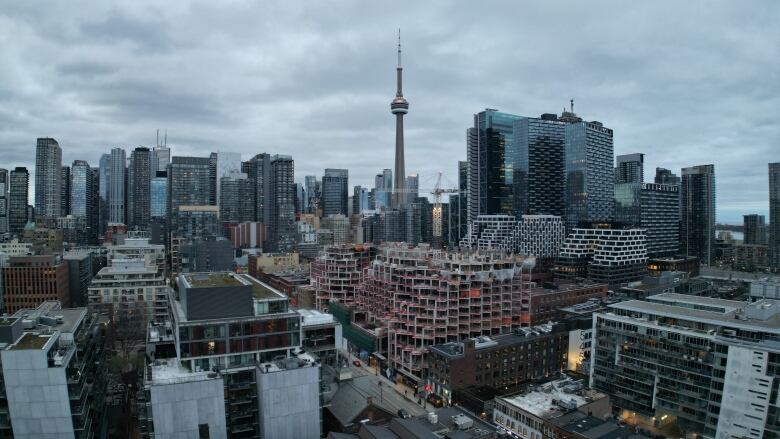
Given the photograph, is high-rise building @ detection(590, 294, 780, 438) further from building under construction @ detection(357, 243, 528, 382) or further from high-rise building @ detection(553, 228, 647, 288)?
high-rise building @ detection(553, 228, 647, 288)

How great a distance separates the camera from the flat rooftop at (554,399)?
49938 mm

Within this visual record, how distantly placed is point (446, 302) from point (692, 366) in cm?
3366

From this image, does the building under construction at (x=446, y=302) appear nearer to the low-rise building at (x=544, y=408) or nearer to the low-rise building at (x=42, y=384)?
the low-rise building at (x=544, y=408)

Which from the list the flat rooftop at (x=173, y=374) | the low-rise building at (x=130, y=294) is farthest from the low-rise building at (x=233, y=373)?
the low-rise building at (x=130, y=294)

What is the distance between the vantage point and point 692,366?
5347 centimetres

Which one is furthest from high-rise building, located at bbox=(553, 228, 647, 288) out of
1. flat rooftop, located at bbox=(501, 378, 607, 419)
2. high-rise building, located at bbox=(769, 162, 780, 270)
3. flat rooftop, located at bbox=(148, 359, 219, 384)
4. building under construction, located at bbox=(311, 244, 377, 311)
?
flat rooftop, located at bbox=(148, 359, 219, 384)

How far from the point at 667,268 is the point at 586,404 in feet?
373

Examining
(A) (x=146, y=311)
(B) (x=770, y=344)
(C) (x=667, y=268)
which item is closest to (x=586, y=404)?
(B) (x=770, y=344)

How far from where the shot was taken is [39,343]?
43.1 metres

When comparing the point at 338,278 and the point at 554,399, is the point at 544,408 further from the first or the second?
the point at 338,278

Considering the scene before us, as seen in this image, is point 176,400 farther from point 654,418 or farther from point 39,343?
point 654,418

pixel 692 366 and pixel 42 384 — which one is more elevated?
pixel 42 384

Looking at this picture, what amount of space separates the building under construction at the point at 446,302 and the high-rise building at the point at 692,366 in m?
20.2

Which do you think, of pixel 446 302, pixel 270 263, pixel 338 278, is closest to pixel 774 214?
pixel 338 278
